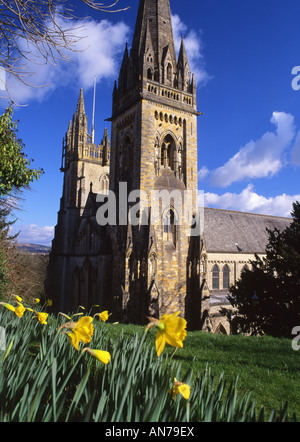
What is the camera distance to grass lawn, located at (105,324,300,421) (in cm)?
482

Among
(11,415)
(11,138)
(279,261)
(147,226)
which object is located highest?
(11,138)

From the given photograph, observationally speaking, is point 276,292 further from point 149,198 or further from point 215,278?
point 215,278

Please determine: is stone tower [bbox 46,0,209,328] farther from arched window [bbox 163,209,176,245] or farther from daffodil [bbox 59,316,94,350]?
daffodil [bbox 59,316,94,350]

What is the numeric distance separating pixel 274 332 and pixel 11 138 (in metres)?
12.5

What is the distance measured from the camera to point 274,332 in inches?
496

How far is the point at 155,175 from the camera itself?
715 inches

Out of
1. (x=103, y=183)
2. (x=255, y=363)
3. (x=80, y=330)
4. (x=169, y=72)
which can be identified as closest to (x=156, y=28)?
(x=169, y=72)

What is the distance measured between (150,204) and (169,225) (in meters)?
1.97

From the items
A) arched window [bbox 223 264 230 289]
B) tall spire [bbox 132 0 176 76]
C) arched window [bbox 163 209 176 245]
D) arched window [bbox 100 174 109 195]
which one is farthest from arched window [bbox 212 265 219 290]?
tall spire [bbox 132 0 176 76]

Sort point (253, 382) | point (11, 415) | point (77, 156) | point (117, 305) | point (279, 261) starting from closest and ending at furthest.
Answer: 1. point (11, 415)
2. point (253, 382)
3. point (279, 261)
4. point (117, 305)
5. point (77, 156)

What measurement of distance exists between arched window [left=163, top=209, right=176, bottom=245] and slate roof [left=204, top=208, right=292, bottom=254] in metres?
7.74

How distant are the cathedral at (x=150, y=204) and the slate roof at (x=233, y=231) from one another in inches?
268
